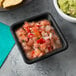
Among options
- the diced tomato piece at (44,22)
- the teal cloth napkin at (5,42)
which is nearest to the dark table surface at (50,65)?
the teal cloth napkin at (5,42)

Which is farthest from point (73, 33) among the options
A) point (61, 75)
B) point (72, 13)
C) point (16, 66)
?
point (16, 66)

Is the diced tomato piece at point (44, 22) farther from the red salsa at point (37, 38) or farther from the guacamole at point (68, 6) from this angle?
the guacamole at point (68, 6)

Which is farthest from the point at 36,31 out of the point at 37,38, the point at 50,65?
Answer: the point at 50,65

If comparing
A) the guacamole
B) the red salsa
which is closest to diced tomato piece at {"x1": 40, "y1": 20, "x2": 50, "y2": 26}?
the red salsa

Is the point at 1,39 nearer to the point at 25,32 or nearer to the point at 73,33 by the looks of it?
the point at 25,32

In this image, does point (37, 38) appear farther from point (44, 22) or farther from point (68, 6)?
point (68, 6)

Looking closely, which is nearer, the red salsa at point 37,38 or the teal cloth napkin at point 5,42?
the red salsa at point 37,38
